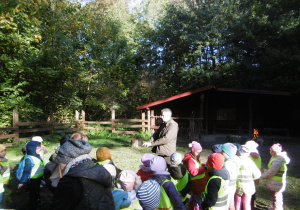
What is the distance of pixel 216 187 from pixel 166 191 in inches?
27.2

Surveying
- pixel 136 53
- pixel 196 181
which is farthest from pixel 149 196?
pixel 136 53

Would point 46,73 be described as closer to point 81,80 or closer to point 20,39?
point 20,39

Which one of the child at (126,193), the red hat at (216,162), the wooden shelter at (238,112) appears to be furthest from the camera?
the wooden shelter at (238,112)

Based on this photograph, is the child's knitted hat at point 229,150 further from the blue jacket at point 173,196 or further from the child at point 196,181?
the blue jacket at point 173,196

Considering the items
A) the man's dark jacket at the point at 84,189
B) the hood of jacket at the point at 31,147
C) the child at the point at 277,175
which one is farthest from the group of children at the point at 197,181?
the hood of jacket at the point at 31,147

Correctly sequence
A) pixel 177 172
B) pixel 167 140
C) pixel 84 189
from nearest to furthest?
1. pixel 84 189
2. pixel 177 172
3. pixel 167 140

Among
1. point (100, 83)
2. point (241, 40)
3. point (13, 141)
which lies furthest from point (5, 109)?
point (241, 40)

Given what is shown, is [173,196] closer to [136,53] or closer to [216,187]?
[216,187]

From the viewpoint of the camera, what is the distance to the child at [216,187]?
2.69 m

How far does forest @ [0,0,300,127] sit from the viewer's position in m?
Result: 12.0

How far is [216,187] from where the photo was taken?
Result: 2.70m

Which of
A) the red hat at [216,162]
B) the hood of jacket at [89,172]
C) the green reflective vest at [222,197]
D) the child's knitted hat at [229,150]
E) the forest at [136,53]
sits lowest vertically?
the green reflective vest at [222,197]

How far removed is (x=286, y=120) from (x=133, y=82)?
15.6 metres

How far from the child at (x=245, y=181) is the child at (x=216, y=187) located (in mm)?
745
